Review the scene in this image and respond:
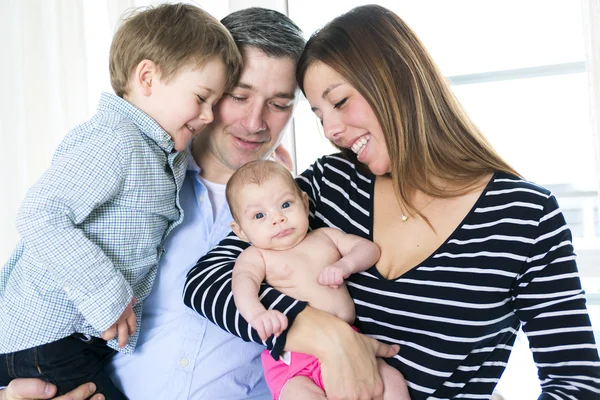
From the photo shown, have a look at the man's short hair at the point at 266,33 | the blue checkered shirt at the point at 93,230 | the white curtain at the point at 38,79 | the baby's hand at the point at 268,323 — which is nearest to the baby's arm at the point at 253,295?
the baby's hand at the point at 268,323

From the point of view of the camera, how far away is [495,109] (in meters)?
2.54

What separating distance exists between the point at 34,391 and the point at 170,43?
3.18 ft

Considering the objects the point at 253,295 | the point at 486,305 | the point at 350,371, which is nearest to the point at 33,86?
the point at 253,295

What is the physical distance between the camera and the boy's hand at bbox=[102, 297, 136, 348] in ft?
4.95

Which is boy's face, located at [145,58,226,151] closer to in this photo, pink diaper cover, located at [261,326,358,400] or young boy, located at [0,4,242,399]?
young boy, located at [0,4,242,399]

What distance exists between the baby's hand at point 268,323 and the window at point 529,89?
1.15 meters

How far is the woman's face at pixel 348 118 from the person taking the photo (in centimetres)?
157

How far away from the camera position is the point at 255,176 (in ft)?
Answer: 5.11

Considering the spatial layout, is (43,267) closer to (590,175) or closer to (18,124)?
(18,124)

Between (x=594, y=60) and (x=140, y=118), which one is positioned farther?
(x=594, y=60)

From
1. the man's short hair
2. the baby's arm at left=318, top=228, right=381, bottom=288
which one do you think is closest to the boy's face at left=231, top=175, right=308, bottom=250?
the baby's arm at left=318, top=228, right=381, bottom=288

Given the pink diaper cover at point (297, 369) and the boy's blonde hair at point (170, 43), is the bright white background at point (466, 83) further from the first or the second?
the pink diaper cover at point (297, 369)

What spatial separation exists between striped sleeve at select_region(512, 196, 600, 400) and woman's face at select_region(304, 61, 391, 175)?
0.44 metres

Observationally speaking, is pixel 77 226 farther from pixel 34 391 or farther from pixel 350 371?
pixel 350 371
